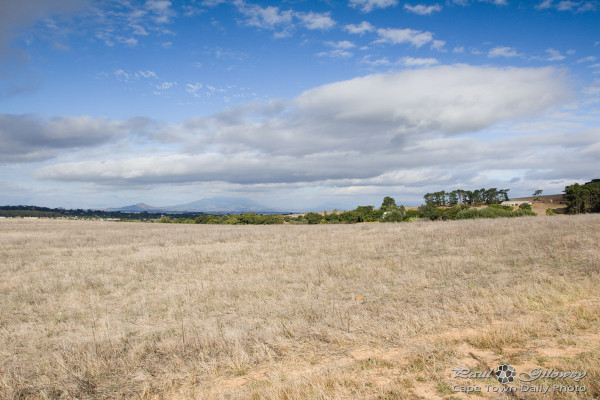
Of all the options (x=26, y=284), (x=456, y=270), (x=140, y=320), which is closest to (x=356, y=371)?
(x=140, y=320)

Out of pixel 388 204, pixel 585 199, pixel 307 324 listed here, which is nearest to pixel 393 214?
pixel 388 204

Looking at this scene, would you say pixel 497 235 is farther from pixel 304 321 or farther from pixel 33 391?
pixel 33 391

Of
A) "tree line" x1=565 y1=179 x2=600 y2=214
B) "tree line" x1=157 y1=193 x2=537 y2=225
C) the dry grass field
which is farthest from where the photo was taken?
"tree line" x1=565 y1=179 x2=600 y2=214

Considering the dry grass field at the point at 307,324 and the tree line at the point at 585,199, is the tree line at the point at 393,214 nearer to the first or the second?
the tree line at the point at 585,199

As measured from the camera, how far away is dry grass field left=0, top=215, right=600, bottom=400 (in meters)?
4.97

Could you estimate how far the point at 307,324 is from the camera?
7.36 metres

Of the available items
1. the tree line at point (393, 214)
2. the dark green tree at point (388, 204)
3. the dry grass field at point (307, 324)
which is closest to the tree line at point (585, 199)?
the tree line at point (393, 214)

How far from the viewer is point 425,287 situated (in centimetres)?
1009

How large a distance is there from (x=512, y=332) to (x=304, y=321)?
4.30m

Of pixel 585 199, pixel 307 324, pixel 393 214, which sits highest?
pixel 585 199

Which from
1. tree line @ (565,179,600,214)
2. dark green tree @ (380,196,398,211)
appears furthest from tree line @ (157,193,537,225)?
tree line @ (565,179,600,214)

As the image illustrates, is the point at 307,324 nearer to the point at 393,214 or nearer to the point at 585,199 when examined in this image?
the point at 393,214

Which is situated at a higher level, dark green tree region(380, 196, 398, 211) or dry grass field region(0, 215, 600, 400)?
dark green tree region(380, 196, 398, 211)

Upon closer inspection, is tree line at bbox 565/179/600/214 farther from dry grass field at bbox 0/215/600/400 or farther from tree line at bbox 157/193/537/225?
dry grass field at bbox 0/215/600/400
